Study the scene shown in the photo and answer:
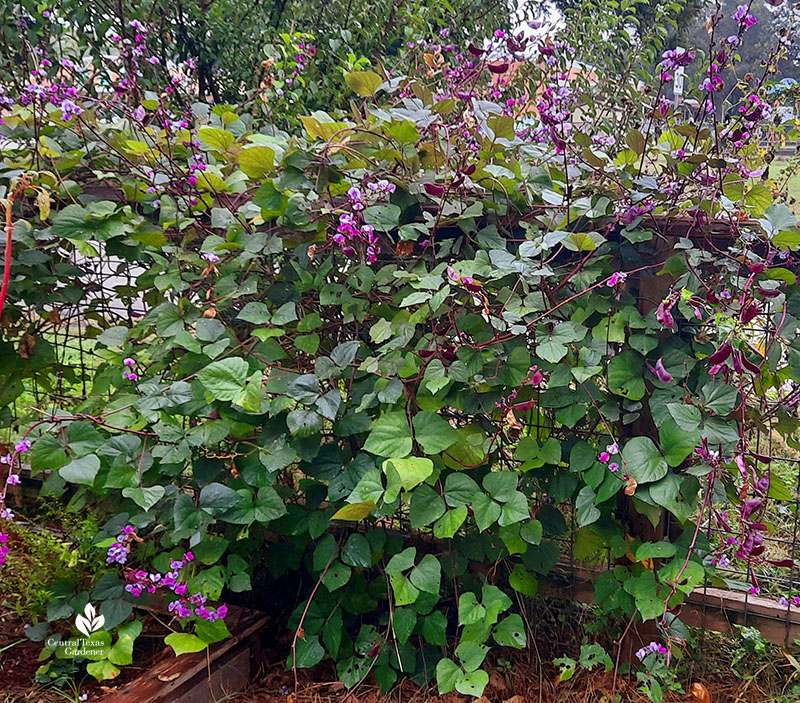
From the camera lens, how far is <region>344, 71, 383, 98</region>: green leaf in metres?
1.43

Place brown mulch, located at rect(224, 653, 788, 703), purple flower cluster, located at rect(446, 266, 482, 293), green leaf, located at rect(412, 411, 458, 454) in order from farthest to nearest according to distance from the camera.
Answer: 1. brown mulch, located at rect(224, 653, 788, 703)
2. green leaf, located at rect(412, 411, 458, 454)
3. purple flower cluster, located at rect(446, 266, 482, 293)

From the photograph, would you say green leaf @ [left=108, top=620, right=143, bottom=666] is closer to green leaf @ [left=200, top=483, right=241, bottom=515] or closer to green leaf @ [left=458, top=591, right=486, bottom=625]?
green leaf @ [left=200, top=483, right=241, bottom=515]

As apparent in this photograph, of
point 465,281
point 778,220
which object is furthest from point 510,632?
point 778,220

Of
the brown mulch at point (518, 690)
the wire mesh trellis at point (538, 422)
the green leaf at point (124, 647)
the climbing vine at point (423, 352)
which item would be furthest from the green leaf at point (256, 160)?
the brown mulch at point (518, 690)

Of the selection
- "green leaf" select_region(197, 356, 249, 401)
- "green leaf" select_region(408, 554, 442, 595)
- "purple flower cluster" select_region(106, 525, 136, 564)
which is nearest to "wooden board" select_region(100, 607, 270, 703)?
"purple flower cluster" select_region(106, 525, 136, 564)

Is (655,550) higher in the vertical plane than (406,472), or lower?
lower

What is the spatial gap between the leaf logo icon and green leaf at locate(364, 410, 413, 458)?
30.3 inches

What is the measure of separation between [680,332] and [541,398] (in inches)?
13.6

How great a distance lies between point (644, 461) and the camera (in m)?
1.28

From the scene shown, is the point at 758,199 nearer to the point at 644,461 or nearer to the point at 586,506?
the point at 644,461

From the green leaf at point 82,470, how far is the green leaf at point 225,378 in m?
0.26

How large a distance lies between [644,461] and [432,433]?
16.7 inches

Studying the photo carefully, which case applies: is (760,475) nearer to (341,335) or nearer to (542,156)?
(542,156)

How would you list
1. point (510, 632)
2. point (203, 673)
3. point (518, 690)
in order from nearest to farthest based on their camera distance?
point (510, 632), point (203, 673), point (518, 690)
